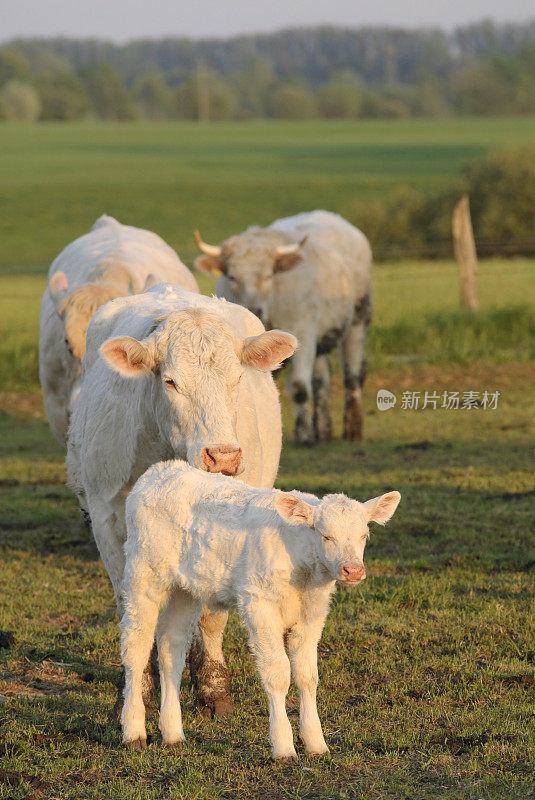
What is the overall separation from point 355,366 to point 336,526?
379 inches

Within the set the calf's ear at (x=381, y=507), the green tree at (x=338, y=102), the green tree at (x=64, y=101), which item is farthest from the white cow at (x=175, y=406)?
the green tree at (x=338, y=102)

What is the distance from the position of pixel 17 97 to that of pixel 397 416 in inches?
3725

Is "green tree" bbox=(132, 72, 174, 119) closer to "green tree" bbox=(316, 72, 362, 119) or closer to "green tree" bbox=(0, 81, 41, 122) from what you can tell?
"green tree" bbox=(316, 72, 362, 119)

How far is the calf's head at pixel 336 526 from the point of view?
3.91 metres

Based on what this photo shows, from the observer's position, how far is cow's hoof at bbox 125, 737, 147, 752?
177 inches

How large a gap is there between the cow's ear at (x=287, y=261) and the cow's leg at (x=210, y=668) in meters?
7.25

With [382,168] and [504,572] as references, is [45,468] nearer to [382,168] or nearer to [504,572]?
[504,572]

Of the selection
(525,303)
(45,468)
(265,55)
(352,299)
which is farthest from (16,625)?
(265,55)

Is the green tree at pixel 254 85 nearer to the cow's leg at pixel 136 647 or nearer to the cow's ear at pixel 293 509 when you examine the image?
the cow's leg at pixel 136 647

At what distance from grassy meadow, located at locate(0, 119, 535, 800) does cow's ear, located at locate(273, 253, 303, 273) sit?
204cm

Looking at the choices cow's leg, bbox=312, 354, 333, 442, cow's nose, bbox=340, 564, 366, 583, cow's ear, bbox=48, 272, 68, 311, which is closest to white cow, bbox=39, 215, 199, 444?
cow's ear, bbox=48, 272, 68, 311

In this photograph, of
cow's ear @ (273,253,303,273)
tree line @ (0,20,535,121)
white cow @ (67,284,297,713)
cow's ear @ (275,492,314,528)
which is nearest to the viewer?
cow's ear @ (275,492,314,528)

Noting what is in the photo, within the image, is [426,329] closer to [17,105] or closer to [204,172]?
[204,172]

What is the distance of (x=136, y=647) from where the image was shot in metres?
4.58
